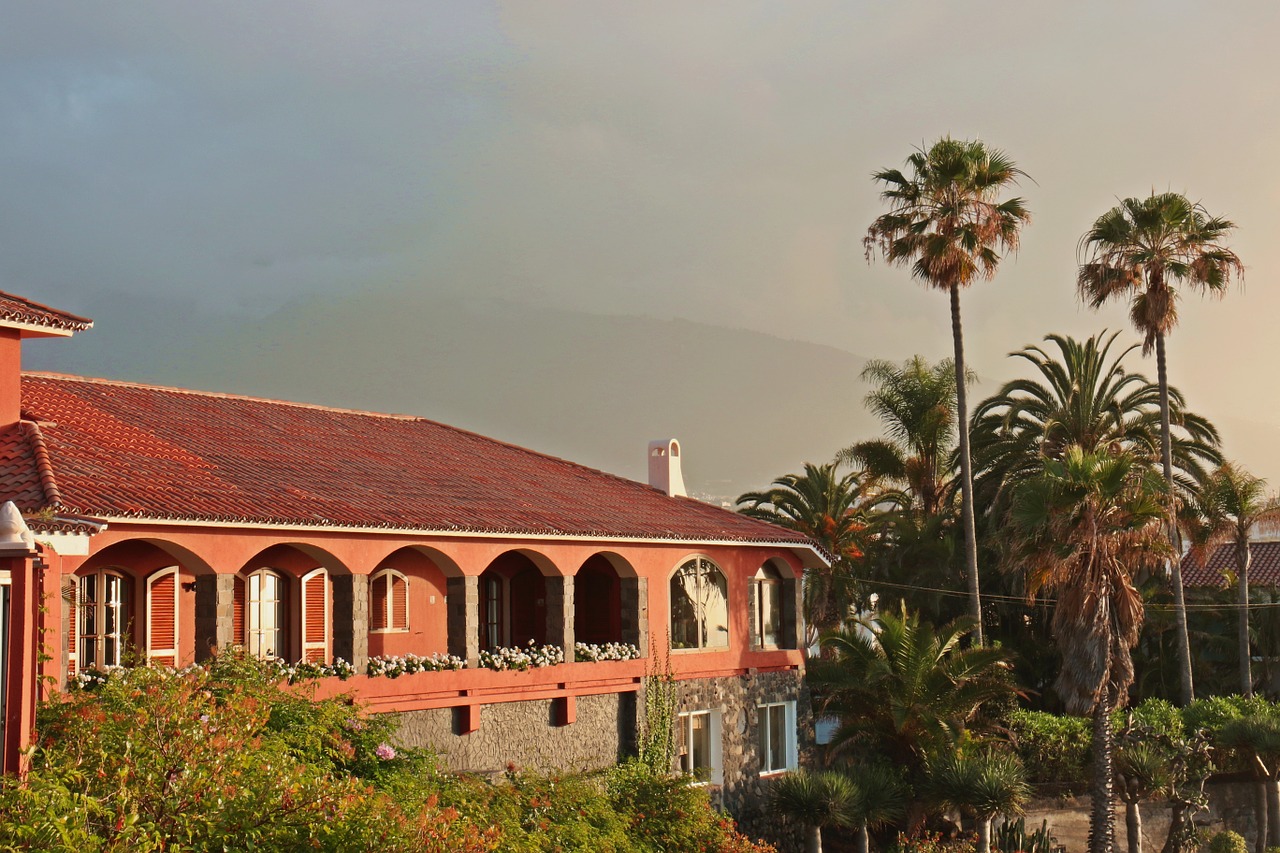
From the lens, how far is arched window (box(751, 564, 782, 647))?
3136cm

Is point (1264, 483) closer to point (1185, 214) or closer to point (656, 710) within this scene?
point (1185, 214)

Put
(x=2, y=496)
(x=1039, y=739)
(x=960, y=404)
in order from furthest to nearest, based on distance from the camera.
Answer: (x=960, y=404) < (x=1039, y=739) < (x=2, y=496)

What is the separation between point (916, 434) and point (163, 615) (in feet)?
90.6

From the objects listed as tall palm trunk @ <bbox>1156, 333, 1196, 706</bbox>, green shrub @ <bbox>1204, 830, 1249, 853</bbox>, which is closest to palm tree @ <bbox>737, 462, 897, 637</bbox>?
tall palm trunk @ <bbox>1156, 333, 1196, 706</bbox>

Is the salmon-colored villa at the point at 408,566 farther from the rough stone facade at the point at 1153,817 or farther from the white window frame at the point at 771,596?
the rough stone facade at the point at 1153,817

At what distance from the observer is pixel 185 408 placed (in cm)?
2694

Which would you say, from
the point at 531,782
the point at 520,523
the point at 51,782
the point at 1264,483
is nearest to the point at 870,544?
the point at 1264,483

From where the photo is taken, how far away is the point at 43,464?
17.9 metres

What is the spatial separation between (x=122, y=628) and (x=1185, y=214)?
32.0 metres

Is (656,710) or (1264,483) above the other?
(1264,483)

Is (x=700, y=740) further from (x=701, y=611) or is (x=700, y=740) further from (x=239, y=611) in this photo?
(x=239, y=611)

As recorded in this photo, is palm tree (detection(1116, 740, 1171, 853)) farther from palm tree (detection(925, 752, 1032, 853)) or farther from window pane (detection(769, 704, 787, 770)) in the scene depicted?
window pane (detection(769, 704, 787, 770))

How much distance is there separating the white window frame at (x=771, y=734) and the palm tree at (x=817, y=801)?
2.10 metres

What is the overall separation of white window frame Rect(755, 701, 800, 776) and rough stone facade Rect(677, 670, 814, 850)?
11cm
